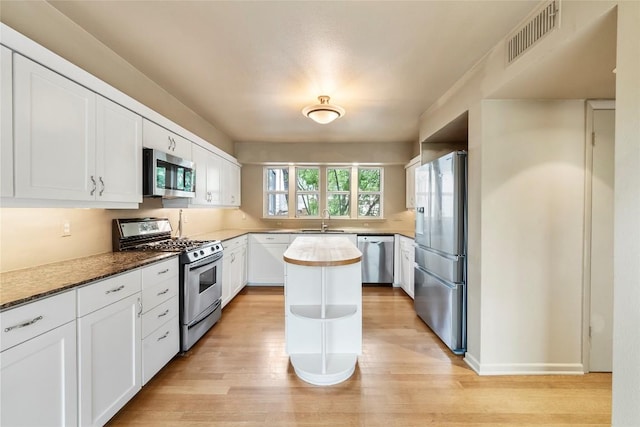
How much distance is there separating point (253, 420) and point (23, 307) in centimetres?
136

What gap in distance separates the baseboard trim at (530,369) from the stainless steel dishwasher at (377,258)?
8.19 feet

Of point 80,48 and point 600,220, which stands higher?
point 80,48

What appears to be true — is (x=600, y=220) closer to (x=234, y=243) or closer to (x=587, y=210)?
(x=587, y=210)

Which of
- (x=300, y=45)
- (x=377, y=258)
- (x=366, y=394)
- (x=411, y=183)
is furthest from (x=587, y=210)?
(x=377, y=258)

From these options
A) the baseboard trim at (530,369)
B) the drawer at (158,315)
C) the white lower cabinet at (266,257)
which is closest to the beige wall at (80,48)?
the drawer at (158,315)

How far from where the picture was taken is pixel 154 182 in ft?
7.68

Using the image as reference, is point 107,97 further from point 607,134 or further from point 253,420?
point 607,134

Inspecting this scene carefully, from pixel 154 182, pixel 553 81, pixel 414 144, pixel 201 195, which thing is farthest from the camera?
pixel 414 144

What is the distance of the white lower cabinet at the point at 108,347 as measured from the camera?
143cm

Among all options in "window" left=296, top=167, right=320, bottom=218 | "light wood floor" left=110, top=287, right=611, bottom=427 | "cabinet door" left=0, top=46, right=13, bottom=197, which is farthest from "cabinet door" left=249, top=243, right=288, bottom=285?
"cabinet door" left=0, top=46, right=13, bottom=197

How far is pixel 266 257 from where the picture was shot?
15.2 feet

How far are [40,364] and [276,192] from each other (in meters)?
4.34

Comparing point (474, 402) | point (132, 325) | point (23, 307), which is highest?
point (23, 307)

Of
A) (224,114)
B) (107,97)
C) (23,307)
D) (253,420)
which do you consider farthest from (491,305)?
(224,114)
